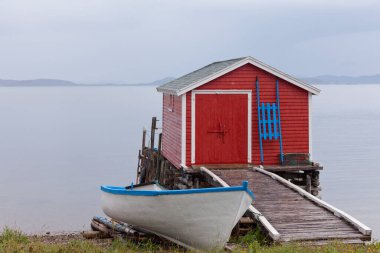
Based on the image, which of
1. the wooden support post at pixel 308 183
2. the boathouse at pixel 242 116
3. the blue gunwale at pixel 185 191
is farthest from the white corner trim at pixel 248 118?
the blue gunwale at pixel 185 191

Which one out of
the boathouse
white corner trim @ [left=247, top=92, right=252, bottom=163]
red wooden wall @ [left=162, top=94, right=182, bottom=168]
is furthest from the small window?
white corner trim @ [left=247, top=92, right=252, bottom=163]

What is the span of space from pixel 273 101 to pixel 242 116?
49.8 inches

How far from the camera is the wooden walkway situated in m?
15.2

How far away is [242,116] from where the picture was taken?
73.8 ft

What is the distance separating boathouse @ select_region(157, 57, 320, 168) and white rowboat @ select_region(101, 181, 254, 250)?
5.87 m

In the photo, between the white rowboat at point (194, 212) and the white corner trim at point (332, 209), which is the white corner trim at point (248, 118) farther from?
the white rowboat at point (194, 212)

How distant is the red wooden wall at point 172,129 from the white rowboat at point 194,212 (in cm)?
633

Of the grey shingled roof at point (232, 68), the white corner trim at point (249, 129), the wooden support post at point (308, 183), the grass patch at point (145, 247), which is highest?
the grey shingled roof at point (232, 68)

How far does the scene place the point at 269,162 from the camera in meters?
22.7

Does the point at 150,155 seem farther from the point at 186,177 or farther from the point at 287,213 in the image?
the point at 287,213

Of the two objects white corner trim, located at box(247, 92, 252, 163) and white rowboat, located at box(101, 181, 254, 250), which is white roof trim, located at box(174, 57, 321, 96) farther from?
white rowboat, located at box(101, 181, 254, 250)

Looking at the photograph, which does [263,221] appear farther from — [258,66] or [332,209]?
[258,66]

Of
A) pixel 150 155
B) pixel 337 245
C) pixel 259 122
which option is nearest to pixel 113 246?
pixel 337 245

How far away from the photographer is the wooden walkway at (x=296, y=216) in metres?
15.2
